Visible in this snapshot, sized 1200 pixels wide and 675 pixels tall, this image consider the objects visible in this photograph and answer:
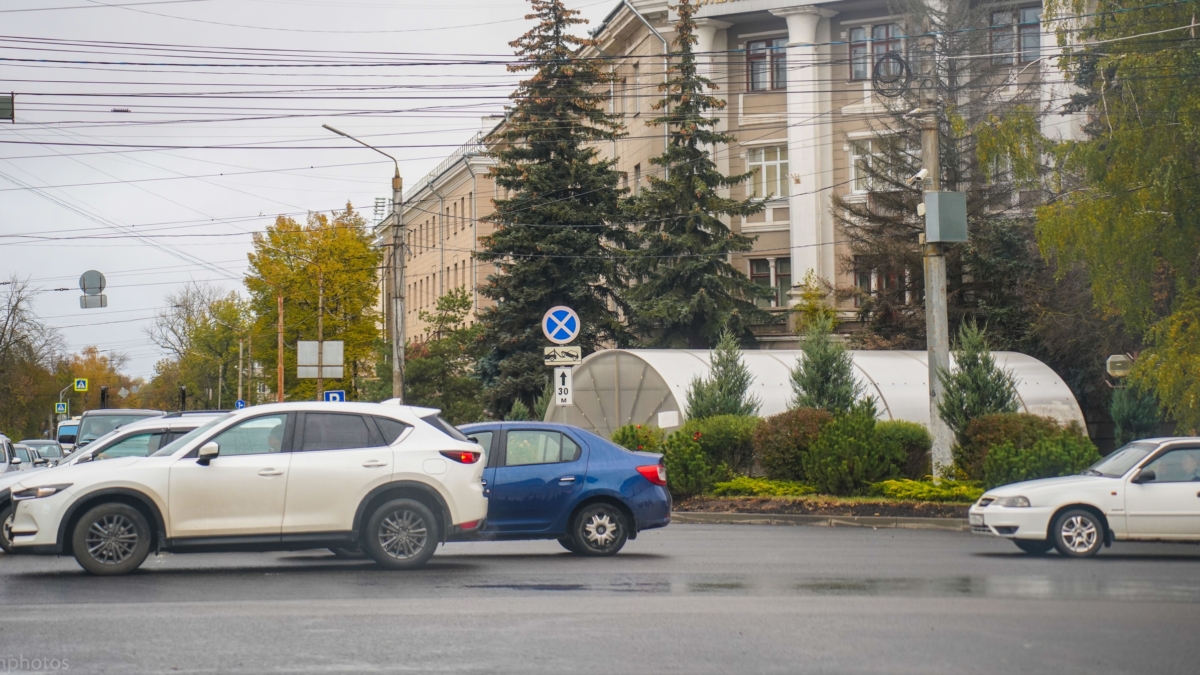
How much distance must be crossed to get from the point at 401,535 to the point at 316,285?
60.9 meters

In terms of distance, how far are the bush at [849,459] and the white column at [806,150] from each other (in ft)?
77.3

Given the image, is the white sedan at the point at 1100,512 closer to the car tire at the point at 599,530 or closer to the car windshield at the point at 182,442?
the car tire at the point at 599,530

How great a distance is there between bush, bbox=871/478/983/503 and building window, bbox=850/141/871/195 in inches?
852

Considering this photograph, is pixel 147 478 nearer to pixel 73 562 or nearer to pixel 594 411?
pixel 73 562

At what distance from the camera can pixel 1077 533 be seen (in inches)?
623

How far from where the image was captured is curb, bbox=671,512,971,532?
21.4 meters

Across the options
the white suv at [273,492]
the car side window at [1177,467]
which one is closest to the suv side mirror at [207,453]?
the white suv at [273,492]

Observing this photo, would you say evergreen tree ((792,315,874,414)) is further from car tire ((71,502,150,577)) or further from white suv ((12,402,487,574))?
car tire ((71,502,150,577))

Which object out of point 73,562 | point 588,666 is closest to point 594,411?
point 73,562

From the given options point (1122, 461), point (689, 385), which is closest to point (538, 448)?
point (1122, 461)

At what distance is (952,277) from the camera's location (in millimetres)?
42406

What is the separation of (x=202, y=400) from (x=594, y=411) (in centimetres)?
9102

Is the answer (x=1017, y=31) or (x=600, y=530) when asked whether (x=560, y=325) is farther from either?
(x=1017, y=31)

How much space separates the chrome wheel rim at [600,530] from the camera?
15.2m
